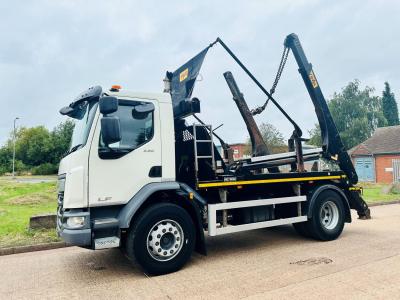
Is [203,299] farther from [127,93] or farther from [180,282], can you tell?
[127,93]

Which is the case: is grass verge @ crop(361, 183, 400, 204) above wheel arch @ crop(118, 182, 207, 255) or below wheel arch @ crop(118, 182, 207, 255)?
below

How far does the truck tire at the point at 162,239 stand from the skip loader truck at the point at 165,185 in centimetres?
1

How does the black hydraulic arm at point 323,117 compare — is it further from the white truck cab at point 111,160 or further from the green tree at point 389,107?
the green tree at point 389,107

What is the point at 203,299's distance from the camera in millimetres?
4051

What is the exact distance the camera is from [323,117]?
8.05m

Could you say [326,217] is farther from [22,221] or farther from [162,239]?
[22,221]

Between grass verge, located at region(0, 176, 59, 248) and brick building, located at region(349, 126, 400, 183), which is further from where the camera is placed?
brick building, located at region(349, 126, 400, 183)

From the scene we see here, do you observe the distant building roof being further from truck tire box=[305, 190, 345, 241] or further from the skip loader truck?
the skip loader truck

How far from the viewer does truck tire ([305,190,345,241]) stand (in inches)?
273

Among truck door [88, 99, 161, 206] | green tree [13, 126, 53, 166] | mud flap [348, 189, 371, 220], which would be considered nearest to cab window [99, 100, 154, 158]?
truck door [88, 99, 161, 206]

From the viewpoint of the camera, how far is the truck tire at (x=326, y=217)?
6938 millimetres

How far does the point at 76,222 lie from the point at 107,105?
1.68 meters

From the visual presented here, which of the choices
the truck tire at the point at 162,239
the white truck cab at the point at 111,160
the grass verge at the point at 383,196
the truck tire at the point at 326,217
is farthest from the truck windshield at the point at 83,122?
the grass verge at the point at 383,196

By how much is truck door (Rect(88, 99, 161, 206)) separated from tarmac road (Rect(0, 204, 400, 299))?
3.99 ft
